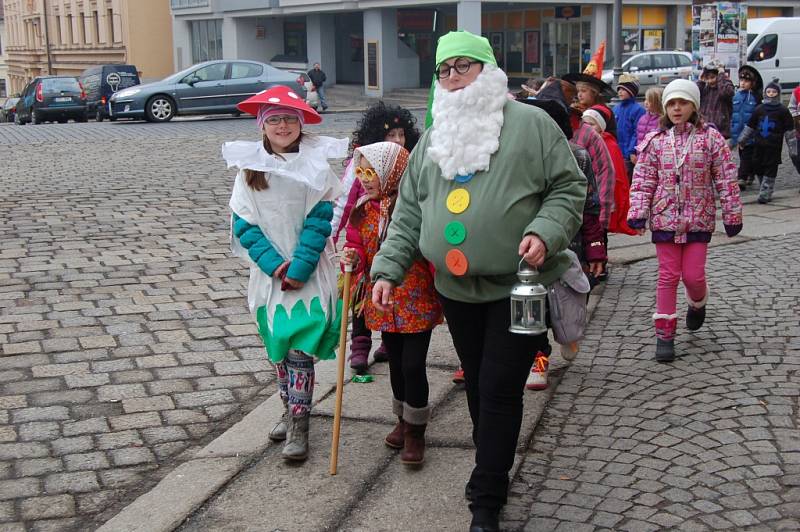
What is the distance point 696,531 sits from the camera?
373 cm

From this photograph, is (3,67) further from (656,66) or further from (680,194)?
(680,194)

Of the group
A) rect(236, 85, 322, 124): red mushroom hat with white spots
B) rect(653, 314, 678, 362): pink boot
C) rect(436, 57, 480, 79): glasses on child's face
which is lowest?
rect(653, 314, 678, 362): pink boot

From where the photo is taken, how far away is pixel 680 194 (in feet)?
19.4

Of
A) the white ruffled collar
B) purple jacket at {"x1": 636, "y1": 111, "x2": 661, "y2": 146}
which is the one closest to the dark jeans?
the white ruffled collar

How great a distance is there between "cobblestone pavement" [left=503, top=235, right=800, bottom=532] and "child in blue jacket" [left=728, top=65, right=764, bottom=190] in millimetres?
6040

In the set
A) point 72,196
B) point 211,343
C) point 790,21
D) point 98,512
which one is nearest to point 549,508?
point 98,512

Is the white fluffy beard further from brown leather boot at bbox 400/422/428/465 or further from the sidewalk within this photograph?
the sidewalk

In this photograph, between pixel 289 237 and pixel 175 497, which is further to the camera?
pixel 289 237

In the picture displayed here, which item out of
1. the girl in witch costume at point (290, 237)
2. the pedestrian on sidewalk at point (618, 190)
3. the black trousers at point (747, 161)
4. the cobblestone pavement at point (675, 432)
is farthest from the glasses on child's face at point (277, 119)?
the black trousers at point (747, 161)

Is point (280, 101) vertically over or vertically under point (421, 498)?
over

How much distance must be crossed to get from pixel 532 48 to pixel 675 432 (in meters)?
37.9

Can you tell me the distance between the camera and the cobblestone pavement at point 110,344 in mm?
4570

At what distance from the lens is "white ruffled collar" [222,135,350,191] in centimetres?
450

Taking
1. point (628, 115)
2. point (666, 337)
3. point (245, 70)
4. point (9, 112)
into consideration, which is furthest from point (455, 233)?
point (9, 112)
